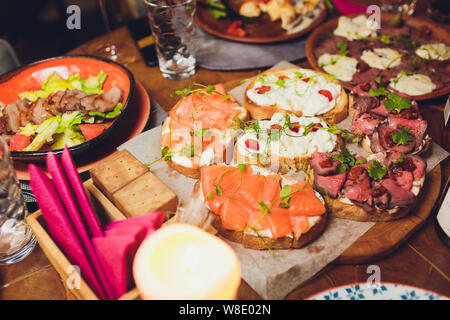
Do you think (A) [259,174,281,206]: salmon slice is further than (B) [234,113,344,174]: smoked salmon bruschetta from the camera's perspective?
No

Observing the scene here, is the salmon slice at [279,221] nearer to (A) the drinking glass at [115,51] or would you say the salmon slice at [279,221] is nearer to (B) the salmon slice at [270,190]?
(B) the salmon slice at [270,190]

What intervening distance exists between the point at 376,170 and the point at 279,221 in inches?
22.6

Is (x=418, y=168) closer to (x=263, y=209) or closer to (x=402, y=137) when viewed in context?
(x=402, y=137)

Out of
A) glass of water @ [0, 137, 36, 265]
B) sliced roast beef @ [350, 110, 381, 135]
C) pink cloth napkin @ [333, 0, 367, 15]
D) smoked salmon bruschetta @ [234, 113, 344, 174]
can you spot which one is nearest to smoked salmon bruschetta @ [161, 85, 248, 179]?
smoked salmon bruschetta @ [234, 113, 344, 174]

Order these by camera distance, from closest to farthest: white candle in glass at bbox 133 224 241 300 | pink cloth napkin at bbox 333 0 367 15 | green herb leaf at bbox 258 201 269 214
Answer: white candle in glass at bbox 133 224 241 300 < green herb leaf at bbox 258 201 269 214 < pink cloth napkin at bbox 333 0 367 15

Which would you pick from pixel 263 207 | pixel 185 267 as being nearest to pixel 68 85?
pixel 263 207

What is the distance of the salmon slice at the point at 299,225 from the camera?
1.64 metres

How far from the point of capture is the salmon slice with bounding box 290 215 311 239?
5.38 ft

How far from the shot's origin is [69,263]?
4.51 ft

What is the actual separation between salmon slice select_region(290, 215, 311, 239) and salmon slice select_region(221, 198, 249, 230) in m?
0.22

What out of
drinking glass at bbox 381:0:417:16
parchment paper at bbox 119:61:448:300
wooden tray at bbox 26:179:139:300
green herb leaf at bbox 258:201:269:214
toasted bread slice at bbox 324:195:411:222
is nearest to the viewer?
wooden tray at bbox 26:179:139:300

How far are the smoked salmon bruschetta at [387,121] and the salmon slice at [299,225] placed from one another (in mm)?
719

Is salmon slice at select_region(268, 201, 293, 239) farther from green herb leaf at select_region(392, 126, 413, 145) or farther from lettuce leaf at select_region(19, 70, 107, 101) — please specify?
lettuce leaf at select_region(19, 70, 107, 101)
